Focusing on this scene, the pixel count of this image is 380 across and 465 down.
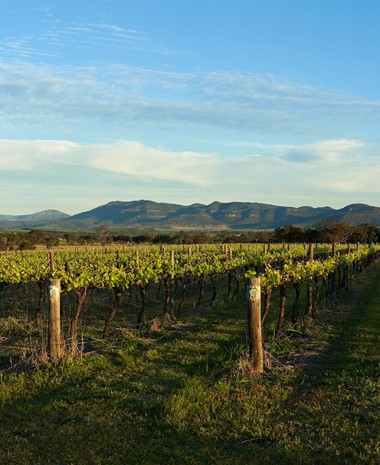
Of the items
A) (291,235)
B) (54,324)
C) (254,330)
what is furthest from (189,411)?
(291,235)

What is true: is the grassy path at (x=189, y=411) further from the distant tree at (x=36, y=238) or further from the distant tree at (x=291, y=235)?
the distant tree at (x=36, y=238)

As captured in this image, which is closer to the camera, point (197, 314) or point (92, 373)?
point (92, 373)

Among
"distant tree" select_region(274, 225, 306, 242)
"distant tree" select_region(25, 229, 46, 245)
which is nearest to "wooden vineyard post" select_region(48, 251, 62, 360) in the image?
"distant tree" select_region(25, 229, 46, 245)

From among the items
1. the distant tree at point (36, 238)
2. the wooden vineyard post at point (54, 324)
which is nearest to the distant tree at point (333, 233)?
the distant tree at point (36, 238)

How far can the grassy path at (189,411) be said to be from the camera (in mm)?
5551

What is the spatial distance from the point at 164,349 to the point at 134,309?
8482 millimetres

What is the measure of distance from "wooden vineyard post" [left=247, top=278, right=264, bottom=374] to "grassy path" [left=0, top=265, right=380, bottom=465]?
0.33 m

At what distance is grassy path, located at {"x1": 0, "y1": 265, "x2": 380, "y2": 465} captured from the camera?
555 centimetres

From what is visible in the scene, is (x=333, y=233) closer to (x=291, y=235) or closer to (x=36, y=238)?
(x=291, y=235)

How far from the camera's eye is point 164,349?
1055 centimetres

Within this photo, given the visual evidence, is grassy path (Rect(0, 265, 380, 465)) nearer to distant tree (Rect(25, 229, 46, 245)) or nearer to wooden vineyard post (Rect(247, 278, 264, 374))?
wooden vineyard post (Rect(247, 278, 264, 374))

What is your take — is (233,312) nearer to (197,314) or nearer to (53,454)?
(197,314)

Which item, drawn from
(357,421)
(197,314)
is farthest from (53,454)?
(197,314)

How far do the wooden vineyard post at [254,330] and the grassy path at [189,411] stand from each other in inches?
12.8
